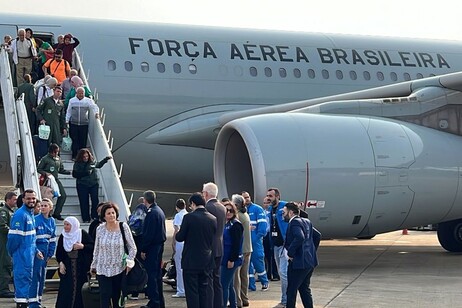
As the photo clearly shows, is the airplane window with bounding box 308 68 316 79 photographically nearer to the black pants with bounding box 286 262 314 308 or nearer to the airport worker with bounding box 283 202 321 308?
the airport worker with bounding box 283 202 321 308

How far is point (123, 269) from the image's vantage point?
827cm

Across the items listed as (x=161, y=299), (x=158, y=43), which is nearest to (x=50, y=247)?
(x=161, y=299)

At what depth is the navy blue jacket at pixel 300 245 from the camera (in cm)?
896

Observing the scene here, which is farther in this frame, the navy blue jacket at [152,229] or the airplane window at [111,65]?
the airplane window at [111,65]

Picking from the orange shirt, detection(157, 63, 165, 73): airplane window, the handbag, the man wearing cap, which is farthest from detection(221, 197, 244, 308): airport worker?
detection(157, 63, 165, 73): airplane window

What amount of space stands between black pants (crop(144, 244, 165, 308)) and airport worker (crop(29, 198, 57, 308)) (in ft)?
3.37

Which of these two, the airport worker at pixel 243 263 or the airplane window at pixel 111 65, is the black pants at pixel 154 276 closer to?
the airport worker at pixel 243 263

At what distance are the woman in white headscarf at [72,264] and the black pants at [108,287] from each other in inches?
26.4

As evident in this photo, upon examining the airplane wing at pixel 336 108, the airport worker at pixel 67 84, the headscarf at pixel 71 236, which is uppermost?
the airport worker at pixel 67 84

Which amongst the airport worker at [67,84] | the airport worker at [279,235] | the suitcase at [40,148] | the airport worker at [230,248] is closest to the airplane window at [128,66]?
the airport worker at [67,84]

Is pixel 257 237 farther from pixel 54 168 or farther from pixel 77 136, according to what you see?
pixel 77 136

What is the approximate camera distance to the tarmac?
10.3 m

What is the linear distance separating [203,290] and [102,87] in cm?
733

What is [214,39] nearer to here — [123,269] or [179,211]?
[179,211]
